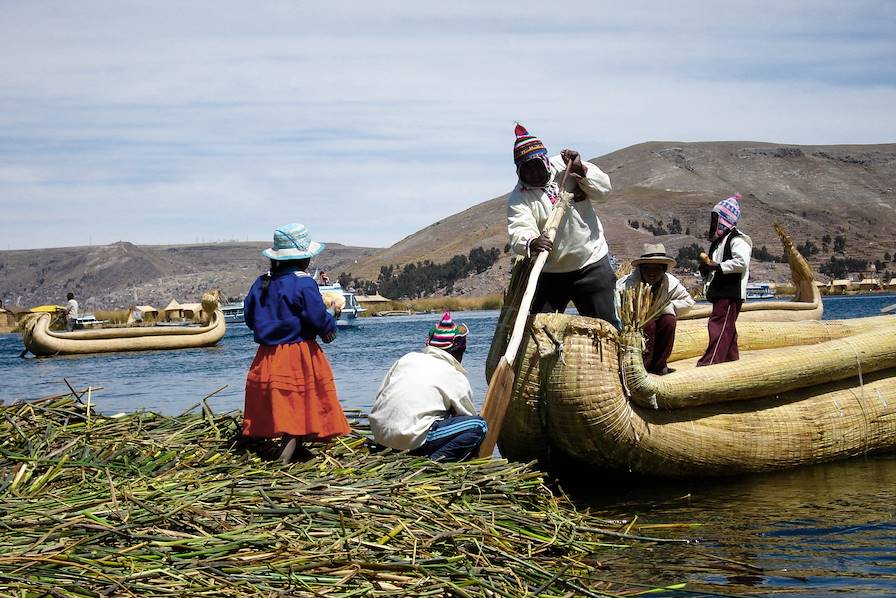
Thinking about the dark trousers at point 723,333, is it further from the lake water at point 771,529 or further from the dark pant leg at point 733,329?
the lake water at point 771,529

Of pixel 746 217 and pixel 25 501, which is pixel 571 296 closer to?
pixel 25 501

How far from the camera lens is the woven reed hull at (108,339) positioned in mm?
28750

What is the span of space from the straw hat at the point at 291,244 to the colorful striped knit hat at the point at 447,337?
0.93 metres

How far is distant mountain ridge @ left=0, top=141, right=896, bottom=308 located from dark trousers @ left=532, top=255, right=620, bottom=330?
8146cm

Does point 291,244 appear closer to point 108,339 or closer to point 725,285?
point 725,285

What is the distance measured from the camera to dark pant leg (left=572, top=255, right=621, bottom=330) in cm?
705

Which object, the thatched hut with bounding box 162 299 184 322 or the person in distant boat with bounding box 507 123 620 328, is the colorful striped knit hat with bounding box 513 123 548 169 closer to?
the person in distant boat with bounding box 507 123 620 328

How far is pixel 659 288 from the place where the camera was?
311 inches

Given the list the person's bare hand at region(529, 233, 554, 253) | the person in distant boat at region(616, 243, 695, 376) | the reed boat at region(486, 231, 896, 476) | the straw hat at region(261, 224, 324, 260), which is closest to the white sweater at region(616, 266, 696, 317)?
the person in distant boat at region(616, 243, 695, 376)

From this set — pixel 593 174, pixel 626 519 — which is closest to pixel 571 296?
pixel 593 174

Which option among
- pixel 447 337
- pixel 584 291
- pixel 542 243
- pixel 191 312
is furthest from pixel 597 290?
pixel 191 312

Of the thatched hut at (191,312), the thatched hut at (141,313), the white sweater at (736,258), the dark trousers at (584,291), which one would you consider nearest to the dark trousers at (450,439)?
the dark trousers at (584,291)

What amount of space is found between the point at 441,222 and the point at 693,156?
39563mm

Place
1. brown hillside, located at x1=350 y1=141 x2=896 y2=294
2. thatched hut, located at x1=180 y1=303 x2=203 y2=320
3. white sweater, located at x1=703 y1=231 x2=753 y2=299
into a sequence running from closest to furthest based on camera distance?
white sweater, located at x1=703 y1=231 x2=753 y2=299 → thatched hut, located at x1=180 y1=303 x2=203 y2=320 → brown hillside, located at x1=350 y1=141 x2=896 y2=294
